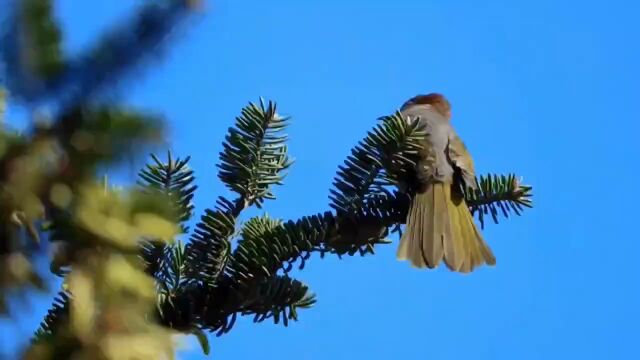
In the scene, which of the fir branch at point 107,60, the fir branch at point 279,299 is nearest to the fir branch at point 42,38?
the fir branch at point 107,60

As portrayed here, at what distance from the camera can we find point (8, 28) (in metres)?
0.57

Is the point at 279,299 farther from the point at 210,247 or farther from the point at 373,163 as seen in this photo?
the point at 373,163

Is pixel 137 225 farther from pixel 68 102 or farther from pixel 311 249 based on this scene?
pixel 311 249

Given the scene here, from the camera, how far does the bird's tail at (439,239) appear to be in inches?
115

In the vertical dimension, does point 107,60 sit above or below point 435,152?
below

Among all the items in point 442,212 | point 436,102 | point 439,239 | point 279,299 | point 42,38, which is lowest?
point 42,38

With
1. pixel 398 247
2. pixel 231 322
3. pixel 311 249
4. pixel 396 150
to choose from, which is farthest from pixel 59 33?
pixel 398 247

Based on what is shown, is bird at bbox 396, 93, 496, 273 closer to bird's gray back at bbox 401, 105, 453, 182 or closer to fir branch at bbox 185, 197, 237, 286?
bird's gray back at bbox 401, 105, 453, 182

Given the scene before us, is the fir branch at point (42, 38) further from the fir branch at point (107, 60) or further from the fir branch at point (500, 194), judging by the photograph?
the fir branch at point (500, 194)

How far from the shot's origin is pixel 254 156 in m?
1.90

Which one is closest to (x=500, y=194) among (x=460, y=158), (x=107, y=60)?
(x=460, y=158)

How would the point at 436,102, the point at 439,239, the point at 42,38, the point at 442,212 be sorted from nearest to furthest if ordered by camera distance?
the point at 42,38, the point at 439,239, the point at 442,212, the point at 436,102

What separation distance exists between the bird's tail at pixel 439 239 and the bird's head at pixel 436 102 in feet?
4.31

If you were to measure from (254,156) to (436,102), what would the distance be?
286cm
